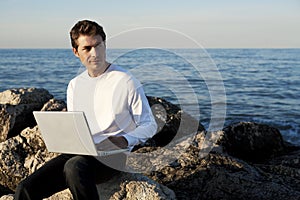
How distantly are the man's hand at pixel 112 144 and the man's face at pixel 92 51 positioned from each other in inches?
25.3

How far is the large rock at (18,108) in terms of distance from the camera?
7195 mm

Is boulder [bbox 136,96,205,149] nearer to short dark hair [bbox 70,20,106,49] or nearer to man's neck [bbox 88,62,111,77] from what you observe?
man's neck [bbox 88,62,111,77]

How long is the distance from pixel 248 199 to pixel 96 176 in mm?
1677

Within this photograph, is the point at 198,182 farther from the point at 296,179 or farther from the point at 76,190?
the point at 76,190

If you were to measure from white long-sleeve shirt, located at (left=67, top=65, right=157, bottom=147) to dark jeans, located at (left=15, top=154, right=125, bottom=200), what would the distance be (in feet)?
0.90

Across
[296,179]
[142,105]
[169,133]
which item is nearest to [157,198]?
[142,105]

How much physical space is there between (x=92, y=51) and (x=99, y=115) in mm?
549

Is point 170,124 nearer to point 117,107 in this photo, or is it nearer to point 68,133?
point 117,107

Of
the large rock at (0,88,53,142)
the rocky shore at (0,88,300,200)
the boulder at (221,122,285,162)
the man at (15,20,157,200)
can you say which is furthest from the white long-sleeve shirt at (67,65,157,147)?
the boulder at (221,122,285,162)

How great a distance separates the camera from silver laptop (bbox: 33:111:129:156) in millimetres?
3439

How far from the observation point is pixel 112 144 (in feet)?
12.9

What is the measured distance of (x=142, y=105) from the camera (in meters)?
3.92

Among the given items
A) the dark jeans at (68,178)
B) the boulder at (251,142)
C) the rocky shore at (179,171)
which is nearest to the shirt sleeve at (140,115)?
the dark jeans at (68,178)

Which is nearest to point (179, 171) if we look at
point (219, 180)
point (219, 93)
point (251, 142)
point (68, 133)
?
point (219, 180)
